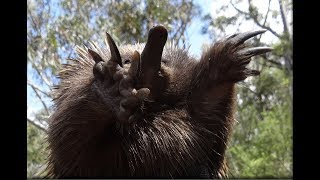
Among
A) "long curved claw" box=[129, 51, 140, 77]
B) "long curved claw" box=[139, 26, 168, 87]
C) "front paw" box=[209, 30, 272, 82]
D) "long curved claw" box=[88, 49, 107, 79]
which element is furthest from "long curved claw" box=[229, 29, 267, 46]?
"long curved claw" box=[88, 49, 107, 79]

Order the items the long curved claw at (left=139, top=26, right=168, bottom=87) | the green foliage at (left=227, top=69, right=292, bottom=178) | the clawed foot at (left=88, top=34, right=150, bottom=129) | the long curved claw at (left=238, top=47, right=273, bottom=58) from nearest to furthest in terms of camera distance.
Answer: the clawed foot at (left=88, top=34, right=150, bottom=129) < the long curved claw at (left=139, top=26, right=168, bottom=87) < the long curved claw at (left=238, top=47, right=273, bottom=58) < the green foliage at (left=227, top=69, right=292, bottom=178)

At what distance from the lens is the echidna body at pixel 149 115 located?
1.89 metres

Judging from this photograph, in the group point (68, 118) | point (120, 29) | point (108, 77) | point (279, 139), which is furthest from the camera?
point (120, 29)

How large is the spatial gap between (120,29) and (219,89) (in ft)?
19.5

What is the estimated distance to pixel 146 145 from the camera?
75.5 inches

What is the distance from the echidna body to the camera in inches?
74.5

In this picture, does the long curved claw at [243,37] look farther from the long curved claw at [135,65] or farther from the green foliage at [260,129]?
the green foliage at [260,129]

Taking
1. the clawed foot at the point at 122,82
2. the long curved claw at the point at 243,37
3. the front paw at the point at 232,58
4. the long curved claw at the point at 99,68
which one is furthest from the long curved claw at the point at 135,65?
the long curved claw at the point at 243,37

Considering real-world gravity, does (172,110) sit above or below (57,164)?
above

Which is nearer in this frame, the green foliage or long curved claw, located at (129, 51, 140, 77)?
long curved claw, located at (129, 51, 140, 77)

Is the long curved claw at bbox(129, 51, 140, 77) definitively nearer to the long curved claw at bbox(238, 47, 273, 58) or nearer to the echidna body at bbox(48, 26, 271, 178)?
the echidna body at bbox(48, 26, 271, 178)

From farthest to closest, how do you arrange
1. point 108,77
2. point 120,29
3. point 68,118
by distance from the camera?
point 120,29 < point 68,118 < point 108,77
